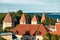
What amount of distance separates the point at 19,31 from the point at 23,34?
1.61 m

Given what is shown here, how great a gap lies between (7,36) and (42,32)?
15.6 meters

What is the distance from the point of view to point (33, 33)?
60.6m

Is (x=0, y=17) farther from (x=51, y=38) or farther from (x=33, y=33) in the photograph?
(x=51, y=38)

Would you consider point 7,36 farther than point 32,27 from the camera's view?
No

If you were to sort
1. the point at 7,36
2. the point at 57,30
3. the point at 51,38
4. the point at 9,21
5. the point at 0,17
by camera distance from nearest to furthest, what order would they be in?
the point at 51,38
the point at 7,36
the point at 57,30
the point at 9,21
the point at 0,17

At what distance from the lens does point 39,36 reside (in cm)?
6019

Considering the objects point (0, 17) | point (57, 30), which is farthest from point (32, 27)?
point (0, 17)

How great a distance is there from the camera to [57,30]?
5825 centimetres

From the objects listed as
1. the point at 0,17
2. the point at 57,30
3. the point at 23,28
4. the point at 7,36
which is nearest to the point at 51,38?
the point at 7,36

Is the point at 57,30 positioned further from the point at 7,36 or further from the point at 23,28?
the point at 7,36

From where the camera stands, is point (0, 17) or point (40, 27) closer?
point (40, 27)

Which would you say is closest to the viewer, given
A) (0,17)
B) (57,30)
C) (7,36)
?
(7,36)

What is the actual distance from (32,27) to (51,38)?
19.4 metres

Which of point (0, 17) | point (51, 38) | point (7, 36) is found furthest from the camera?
point (0, 17)
